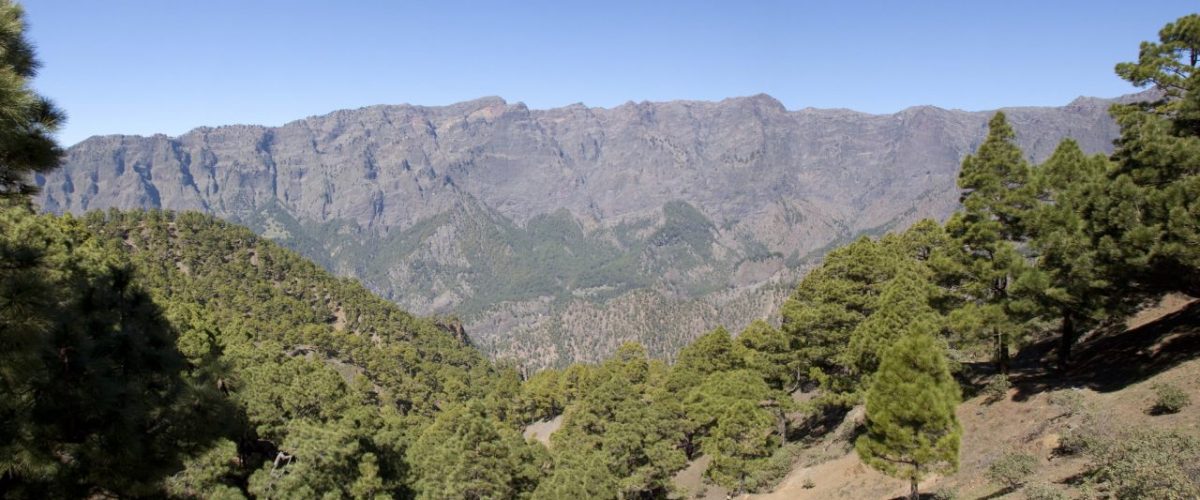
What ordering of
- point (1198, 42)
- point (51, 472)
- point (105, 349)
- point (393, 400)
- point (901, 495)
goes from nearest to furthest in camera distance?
point (51, 472)
point (105, 349)
point (1198, 42)
point (901, 495)
point (393, 400)

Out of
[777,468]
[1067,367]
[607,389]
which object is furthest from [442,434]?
[1067,367]

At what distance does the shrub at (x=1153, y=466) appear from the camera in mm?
12336

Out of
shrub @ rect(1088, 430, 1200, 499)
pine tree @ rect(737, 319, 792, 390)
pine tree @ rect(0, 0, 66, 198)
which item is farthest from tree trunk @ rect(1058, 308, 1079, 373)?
pine tree @ rect(0, 0, 66, 198)

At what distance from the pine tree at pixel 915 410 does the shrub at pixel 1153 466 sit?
422 cm

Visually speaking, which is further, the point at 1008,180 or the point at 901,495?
the point at 1008,180

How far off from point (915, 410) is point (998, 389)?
13585 mm

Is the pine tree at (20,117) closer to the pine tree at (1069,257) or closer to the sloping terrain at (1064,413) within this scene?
the sloping terrain at (1064,413)

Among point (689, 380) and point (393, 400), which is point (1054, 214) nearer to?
point (689, 380)

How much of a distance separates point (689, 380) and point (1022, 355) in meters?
28.5

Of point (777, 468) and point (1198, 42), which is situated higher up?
point (1198, 42)

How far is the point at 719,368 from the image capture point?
61469 mm

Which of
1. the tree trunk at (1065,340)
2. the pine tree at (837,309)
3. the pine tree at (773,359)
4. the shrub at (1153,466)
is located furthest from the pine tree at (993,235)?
the pine tree at (773,359)

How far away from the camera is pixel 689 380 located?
61.3 meters

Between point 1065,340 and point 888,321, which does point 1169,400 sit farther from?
point 888,321
